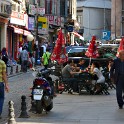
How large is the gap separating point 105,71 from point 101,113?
9.15 meters

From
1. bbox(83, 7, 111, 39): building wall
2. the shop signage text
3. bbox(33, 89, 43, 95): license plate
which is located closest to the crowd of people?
bbox(33, 89, 43, 95): license plate

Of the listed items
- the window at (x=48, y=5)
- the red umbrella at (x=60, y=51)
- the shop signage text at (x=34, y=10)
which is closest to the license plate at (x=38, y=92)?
the red umbrella at (x=60, y=51)

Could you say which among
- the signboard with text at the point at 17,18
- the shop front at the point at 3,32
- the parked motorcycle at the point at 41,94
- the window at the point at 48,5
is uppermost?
the window at the point at 48,5

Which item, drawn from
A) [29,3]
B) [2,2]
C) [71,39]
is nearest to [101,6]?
[71,39]

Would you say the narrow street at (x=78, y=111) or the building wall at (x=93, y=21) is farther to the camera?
the building wall at (x=93, y=21)

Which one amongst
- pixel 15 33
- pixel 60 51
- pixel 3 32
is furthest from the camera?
pixel 15 33

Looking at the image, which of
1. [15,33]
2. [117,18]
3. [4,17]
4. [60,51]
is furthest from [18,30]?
[117,18]

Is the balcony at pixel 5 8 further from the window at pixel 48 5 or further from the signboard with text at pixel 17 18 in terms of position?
the window at pixel 48 5

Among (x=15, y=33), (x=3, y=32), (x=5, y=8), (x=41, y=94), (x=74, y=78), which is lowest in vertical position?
(x=41, y=94)

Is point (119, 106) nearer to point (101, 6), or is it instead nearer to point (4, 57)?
point (4, 57)

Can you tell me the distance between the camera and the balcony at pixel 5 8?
133 ft

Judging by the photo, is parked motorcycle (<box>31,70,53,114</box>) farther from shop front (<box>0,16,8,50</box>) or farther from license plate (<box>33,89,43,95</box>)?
shop front (<box>0,16,8,50</box>)

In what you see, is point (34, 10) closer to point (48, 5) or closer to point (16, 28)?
point (16, 28)

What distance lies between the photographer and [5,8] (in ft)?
135
